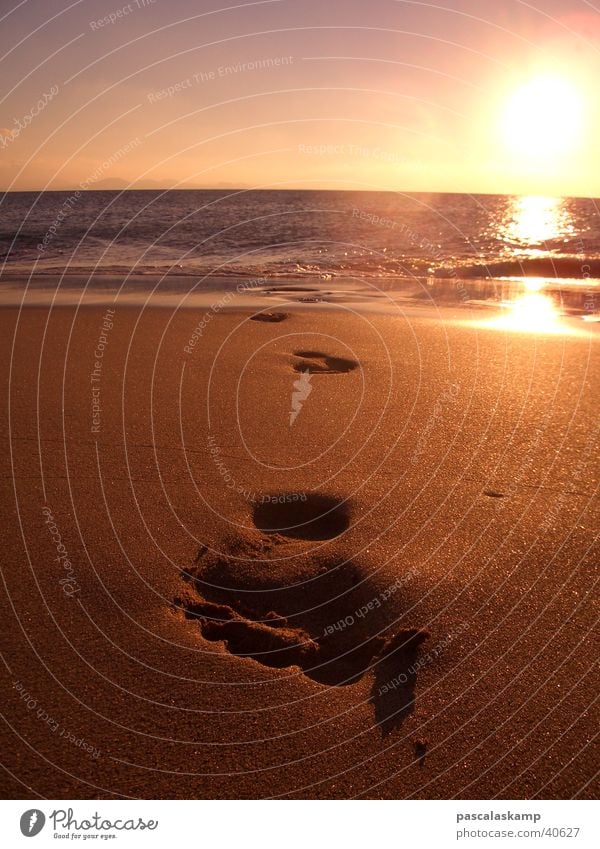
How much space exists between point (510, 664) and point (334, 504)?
1447 millimetres

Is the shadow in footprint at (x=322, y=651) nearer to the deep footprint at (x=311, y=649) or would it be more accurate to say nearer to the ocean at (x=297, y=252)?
the deep footprint at (x=311, y=649)

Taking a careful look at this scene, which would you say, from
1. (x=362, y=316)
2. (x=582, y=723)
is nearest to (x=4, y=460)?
(x=582, y=723)

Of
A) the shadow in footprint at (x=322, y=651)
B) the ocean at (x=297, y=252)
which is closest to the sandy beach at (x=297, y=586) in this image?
the shadow in footprint at (x=322, y=651)

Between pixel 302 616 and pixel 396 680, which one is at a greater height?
pixel 302 616

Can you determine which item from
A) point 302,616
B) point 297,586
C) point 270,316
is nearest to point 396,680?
point 302,616

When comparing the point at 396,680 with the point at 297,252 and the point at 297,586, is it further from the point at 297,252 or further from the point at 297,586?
the point at 297,252

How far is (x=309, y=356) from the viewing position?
6.84 meters

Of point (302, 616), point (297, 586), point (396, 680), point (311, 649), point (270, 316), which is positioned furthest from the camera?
point (270, 316)

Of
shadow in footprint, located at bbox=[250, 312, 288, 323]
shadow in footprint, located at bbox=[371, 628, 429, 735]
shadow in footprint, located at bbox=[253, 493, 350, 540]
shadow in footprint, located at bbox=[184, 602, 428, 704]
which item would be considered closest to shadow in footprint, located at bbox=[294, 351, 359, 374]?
shadow in footprint, located at bbox=[250, 312, 288, 323]

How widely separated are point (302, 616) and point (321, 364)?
3.74 meters

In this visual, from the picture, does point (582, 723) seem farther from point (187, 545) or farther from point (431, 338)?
point (431, 338)
